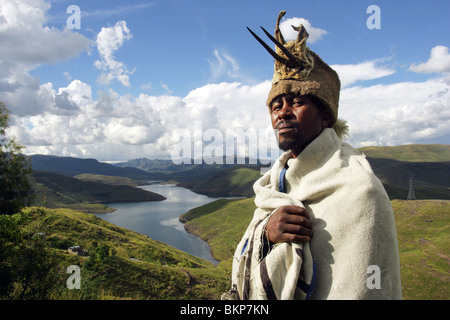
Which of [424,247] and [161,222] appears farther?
[161,222]

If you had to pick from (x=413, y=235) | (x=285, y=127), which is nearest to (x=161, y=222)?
(x=413, y=235)

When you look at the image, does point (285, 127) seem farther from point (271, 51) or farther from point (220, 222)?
point (220, 222)

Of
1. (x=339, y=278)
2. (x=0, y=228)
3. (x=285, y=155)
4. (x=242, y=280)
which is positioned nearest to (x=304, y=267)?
(x=339, y=278)

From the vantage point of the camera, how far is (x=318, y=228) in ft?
6.69

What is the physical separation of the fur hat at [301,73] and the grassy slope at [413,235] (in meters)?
8.89

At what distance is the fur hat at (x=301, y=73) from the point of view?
260 centimetres

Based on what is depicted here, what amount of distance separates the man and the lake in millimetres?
Result: 89211

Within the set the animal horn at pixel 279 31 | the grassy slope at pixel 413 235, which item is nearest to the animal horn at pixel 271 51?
the animal horn at pixel 279 31

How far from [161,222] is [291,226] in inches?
5340

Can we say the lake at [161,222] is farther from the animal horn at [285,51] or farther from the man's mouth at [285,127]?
the animal horn at [285,51]

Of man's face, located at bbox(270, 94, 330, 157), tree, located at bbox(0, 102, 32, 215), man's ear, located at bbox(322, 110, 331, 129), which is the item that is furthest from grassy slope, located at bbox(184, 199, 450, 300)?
tree, located at bbox(0, 102, 32, 215)

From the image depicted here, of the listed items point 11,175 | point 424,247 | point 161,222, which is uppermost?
point 11,175
